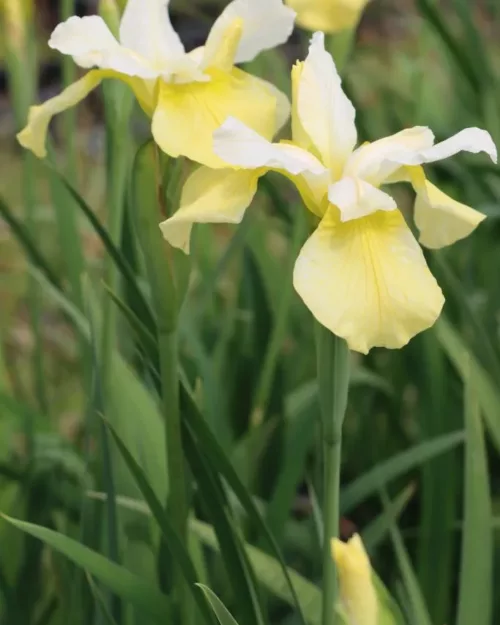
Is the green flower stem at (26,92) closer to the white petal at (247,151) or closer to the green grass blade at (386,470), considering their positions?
the green grass blade at (386,470)

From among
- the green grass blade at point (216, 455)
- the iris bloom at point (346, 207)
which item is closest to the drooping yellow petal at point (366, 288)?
the iris bloom at point (346, 207)

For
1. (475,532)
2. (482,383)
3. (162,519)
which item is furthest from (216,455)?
(482,383)

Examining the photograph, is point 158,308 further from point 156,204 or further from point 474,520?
point 474,520

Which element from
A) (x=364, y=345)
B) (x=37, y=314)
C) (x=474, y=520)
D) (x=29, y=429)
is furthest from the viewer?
(x=37, y=314)

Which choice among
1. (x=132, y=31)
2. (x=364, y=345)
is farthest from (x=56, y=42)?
(x=364, y=345)

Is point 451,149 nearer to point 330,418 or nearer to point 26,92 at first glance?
point 330,418

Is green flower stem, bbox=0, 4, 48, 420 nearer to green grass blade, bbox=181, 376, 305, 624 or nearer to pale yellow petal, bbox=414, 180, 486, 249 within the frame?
Result: green grass blade, bbox=181, 376, 305, 624

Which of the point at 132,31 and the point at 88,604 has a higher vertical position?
the point at 132,31
